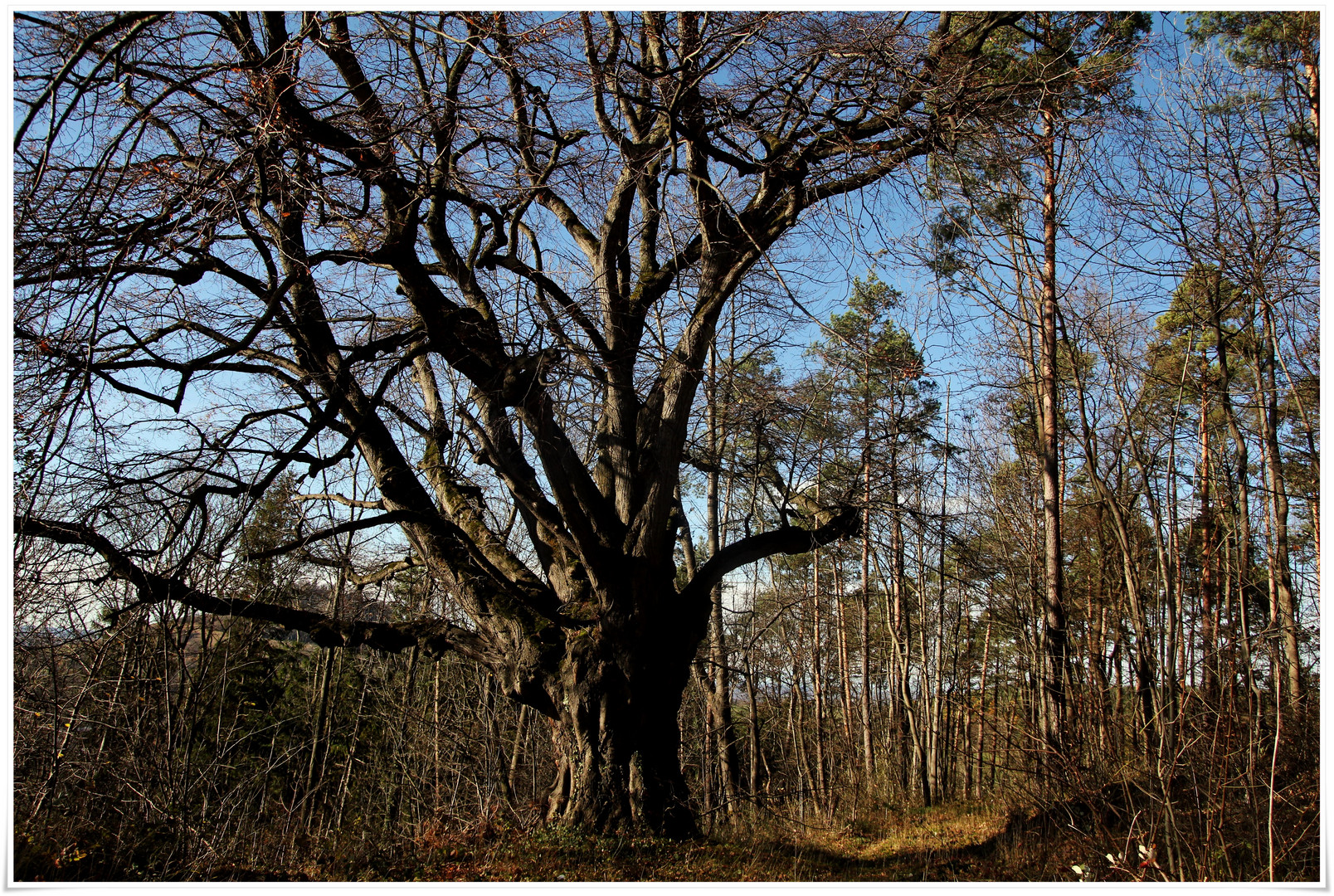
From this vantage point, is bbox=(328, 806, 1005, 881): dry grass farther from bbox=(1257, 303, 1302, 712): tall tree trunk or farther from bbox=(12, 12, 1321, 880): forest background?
bbox=(1257, 303, 1302, 712): tall tree trunk

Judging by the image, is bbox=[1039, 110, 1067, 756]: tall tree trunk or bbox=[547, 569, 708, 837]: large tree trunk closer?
bbox=[547, 569, 708, 837]: large tree trunk

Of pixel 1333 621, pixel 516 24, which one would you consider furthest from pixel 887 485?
pixel 516 24

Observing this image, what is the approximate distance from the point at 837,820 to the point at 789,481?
6456 mm

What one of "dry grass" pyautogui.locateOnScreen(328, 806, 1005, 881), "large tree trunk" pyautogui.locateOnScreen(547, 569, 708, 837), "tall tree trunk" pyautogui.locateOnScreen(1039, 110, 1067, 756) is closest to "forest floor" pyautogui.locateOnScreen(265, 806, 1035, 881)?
"dry grass" pyautogui.locateOnScreen(328, 806, 1005, 881)

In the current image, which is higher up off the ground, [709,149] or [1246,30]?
[1246,30]

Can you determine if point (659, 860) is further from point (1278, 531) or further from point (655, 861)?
point (1278, 531)

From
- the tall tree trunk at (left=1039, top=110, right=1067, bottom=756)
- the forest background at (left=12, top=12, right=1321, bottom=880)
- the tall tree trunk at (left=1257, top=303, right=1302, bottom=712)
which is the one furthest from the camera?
the tall tree trunk at (left=1039, top=110, right=1067, bottom=756)

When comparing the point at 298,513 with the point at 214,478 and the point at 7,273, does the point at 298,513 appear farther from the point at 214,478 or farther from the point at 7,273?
the point at 7,273

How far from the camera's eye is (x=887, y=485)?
676 centimetres

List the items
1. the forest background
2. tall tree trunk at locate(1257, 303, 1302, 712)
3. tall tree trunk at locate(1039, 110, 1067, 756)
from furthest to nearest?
tall tree trunk at locate(1039, 110, 1067, 756)
tall tree trunk at locate(1257, 303, 1302, 712)
the forest background

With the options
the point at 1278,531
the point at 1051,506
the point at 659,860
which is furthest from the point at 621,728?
the point at 1278,531

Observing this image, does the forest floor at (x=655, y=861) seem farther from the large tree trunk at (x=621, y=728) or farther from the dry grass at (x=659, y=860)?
the large tree trunk at (x=621, y=728)

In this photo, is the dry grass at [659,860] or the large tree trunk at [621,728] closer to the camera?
the dry grass at [659,860]

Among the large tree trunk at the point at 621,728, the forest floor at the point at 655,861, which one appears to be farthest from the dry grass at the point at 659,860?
the large tree trunk at the point at 621,728
